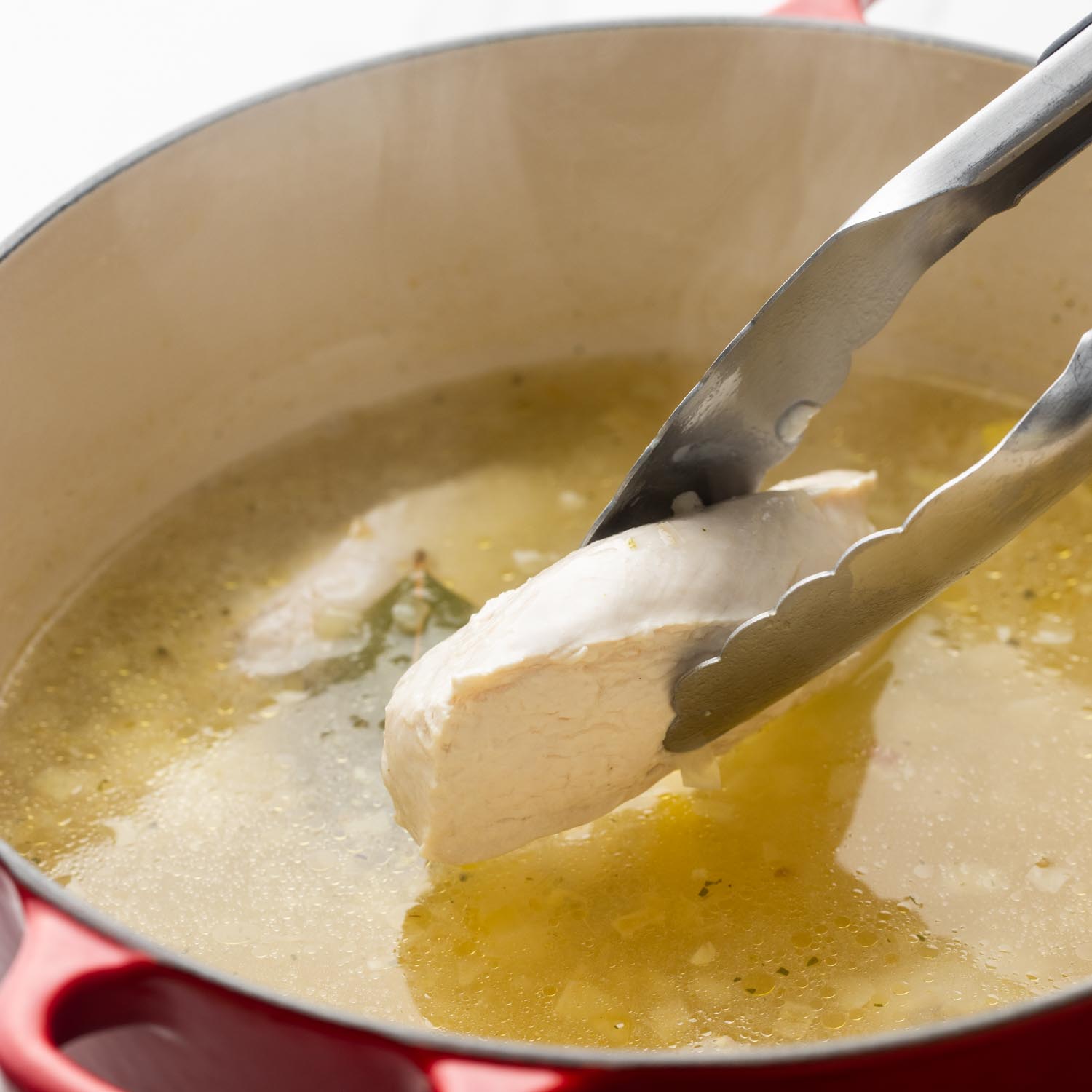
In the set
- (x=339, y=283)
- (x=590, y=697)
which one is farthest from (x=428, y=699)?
(x=339, y=283)

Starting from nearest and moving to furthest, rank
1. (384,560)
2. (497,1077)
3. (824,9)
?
(497,1077)
(384,560)
(824,9)

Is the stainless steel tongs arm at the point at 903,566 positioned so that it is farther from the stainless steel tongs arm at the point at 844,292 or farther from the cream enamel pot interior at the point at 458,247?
the cream enamel pot interior at the point at 458,247

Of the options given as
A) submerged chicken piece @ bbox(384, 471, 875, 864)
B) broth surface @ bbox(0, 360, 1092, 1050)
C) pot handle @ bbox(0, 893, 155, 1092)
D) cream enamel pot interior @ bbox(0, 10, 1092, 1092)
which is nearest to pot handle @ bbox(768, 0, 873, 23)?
cream enamel pot interior @ bbox(0, 10, 1092, 1092)

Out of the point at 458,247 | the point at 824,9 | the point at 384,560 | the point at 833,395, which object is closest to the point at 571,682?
the point at 833,395

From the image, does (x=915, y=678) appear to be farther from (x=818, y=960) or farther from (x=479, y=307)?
(x=479, y=307)

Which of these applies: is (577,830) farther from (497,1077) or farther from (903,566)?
(497,1077)
